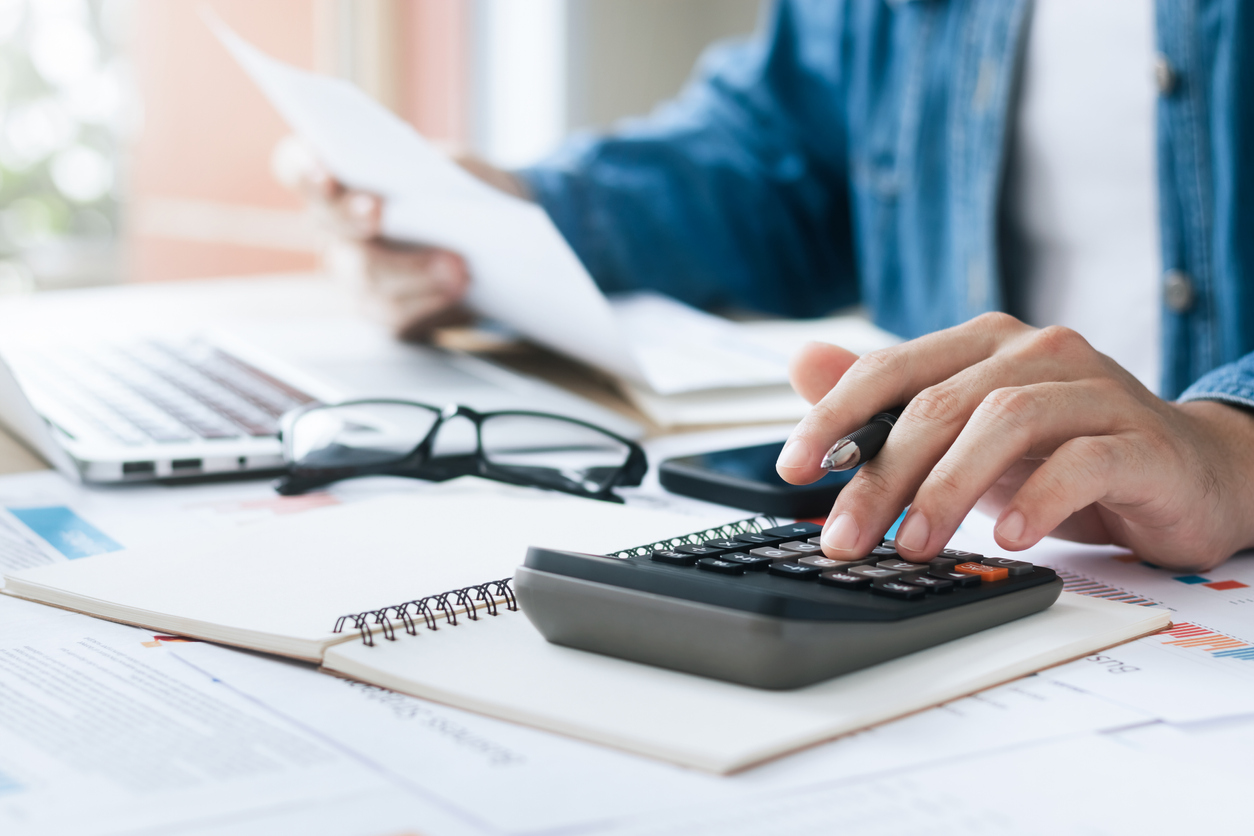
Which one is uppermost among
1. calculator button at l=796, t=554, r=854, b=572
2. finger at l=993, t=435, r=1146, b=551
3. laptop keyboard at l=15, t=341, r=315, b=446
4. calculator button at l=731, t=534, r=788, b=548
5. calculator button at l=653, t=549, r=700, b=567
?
laptop keyboard at l=15, t=341, r=315, b=446

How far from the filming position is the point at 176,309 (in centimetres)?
121

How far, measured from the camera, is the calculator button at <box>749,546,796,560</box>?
1.27 ft

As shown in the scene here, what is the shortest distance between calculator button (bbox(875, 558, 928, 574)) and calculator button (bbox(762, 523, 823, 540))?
4 cm

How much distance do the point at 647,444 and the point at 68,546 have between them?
1.21 feet

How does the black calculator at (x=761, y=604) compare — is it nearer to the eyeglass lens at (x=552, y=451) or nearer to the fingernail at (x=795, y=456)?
the fingernail at (x=795, y=456)

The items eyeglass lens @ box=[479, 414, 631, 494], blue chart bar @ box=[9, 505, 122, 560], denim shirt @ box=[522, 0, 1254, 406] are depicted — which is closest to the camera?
blue chart bar @ box=[9, 505, 122, 560]

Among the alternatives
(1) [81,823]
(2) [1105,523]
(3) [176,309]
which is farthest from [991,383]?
(3) [176,309]

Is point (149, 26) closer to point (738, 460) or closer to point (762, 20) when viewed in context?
point (762, 20)

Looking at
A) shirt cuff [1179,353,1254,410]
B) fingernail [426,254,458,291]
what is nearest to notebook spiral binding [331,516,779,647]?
shirt cuff [1179,353,1254,410]

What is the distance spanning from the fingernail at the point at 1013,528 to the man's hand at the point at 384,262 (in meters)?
0.65

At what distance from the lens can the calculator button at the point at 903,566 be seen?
0.39 metres

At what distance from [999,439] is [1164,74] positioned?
2.24ft

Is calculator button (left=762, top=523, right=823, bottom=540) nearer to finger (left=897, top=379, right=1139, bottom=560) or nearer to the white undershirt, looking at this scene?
finger (left=897, top=379, right=1139, bottom=560)

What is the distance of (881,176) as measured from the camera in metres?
1.31
